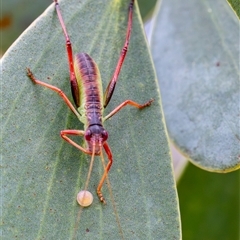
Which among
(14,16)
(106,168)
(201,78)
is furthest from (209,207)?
(14,16)

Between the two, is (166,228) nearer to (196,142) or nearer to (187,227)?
(196,142)

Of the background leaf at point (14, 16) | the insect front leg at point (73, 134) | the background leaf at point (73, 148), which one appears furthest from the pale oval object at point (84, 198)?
the background leaf at point (14, 16)

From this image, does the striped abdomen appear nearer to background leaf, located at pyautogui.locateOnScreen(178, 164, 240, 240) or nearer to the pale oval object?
the pale oval object

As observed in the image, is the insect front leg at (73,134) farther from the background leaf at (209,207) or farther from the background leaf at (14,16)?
the background leaf at (14,16)

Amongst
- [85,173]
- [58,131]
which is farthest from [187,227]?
[58,131]

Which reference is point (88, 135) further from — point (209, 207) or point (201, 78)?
point (209, 207)
